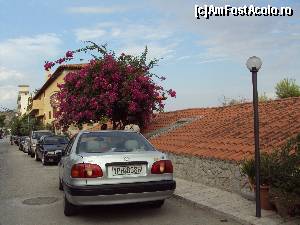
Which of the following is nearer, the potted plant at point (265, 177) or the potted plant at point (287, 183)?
the potted plant at point (287, 183)

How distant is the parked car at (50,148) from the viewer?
18.8 m

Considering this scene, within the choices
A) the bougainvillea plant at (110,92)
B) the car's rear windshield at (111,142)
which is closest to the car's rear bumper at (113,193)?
the car's rear windshield at (111,142)

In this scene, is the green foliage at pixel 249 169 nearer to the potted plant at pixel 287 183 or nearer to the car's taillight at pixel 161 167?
the potted plant at pixel 287 183

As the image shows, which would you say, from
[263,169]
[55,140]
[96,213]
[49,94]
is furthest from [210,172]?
[49,94]

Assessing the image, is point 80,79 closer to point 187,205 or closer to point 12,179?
point 12,179

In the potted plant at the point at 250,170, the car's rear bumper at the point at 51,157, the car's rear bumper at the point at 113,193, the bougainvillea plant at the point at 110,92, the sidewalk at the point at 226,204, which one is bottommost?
the sidewalk at the point at 226,204

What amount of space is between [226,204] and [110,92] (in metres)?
10.9

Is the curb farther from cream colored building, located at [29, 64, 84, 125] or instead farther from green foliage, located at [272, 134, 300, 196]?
cream colored building, located at [29, 64, 84, 125]

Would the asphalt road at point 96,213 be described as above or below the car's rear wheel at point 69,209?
below

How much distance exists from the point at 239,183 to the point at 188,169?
9.02 feet

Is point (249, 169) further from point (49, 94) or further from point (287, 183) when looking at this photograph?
point (49, 94)

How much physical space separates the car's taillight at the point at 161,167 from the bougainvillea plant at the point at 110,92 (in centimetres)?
1078

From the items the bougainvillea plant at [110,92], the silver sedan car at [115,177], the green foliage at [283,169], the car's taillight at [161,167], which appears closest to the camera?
the green foliage at [283,169]

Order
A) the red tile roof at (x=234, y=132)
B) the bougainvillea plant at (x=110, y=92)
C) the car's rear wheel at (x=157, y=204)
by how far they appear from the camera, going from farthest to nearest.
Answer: the bougainvillea plant at (x=110, y=92)
the red tile roof at (x=234, y=132)
the car's rear wheel at (x=157, y=204)
